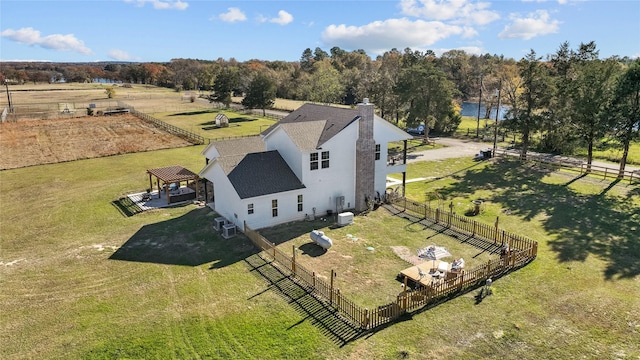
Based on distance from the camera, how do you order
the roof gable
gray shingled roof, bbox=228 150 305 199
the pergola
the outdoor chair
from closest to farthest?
the outdoor chair → gray shingled roof, bbox=228 150 305 199 → the roof gable → the pergola

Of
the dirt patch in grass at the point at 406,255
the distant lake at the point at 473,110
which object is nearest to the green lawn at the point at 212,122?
the dirt patch in grass at the point at 406,255

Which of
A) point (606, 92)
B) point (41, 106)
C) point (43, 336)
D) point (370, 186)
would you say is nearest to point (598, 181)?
point (606, 92)

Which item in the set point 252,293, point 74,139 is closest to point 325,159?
point 252,293

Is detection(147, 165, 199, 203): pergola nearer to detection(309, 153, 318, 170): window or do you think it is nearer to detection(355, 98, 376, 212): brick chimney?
detection(309, 153, 318, 170): window

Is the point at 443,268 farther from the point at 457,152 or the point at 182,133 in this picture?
the point at 182,133

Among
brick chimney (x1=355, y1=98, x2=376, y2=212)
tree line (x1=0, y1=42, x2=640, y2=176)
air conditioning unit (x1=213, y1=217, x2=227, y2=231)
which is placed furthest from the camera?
tree line (x1=0, y1=42, x2=640, y2=176)

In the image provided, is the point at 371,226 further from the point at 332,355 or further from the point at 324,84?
the point at 324,84

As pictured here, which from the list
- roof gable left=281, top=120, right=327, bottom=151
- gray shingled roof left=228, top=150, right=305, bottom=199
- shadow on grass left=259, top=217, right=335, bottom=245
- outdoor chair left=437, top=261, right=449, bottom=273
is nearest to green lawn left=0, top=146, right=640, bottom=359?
shadow on grass left=259, top=217, right=335, bottom=245

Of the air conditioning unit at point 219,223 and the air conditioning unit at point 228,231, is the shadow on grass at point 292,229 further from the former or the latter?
the air conditioning unit at point 219,223
